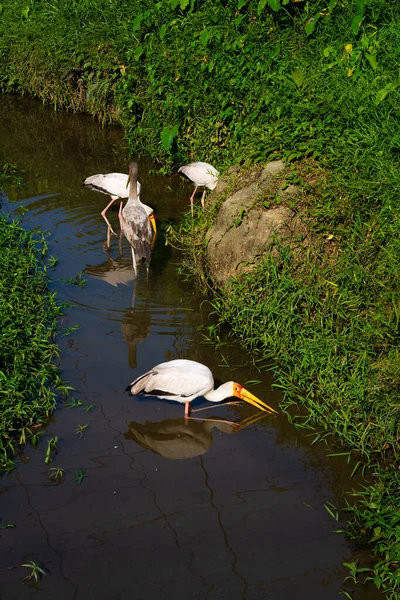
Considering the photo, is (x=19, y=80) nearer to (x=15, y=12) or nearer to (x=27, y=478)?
(x=15, y=12)

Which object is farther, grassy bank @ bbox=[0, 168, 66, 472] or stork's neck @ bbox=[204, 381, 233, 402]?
stork's neck @ bbox=[204, 381, 233, 402]

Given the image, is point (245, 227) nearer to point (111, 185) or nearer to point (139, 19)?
point (111, 185)

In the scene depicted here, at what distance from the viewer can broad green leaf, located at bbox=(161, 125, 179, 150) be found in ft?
31.6

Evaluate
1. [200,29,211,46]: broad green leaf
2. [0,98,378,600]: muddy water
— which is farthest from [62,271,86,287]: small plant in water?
[200,29,211,46]: broad green leaf

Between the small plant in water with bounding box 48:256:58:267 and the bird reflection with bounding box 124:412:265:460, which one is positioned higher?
the small plant in water with bounding box 48:256:58:267

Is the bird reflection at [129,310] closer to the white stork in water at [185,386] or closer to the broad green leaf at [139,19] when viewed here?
the white stork in water at [185,386]

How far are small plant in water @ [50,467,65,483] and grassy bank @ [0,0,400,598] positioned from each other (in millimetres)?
1811

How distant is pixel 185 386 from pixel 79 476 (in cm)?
106

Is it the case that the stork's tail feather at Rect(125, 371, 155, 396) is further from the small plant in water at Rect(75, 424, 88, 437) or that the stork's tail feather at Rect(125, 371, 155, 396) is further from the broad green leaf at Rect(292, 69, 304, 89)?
the broad green leaf at Rect(292, 69, 304, 89)

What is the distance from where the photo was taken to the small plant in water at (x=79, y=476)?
15.8 ft

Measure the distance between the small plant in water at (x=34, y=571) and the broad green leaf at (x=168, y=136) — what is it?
646cm

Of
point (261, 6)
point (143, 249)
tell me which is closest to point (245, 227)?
point (143, 249)

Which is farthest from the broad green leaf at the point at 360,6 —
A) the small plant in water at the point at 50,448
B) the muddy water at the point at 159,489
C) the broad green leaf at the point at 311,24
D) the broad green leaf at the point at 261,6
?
the small plant in water at the point at 50,448

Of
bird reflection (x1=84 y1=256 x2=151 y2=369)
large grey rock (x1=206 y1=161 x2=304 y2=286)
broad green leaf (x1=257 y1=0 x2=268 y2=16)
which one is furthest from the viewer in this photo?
broad green leaf (x1=257 y1=0 x2=268 y2=16)
